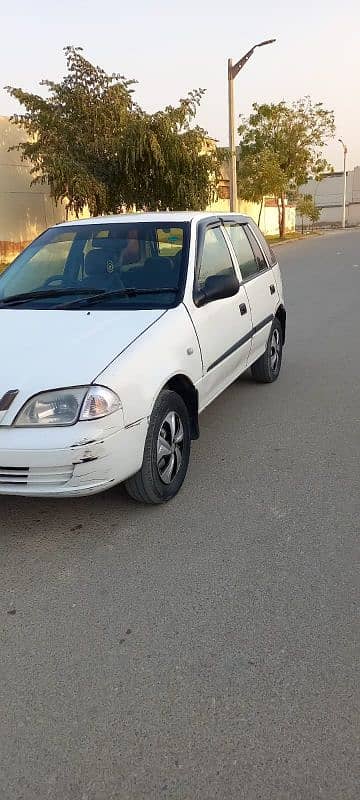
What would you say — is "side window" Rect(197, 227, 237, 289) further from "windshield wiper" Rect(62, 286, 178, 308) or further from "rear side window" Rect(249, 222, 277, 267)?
"rear side window" Rect(249, 222, 277, 267)

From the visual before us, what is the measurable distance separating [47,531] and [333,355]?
498cm

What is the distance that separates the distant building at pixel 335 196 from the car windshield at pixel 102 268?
78274 millimetres

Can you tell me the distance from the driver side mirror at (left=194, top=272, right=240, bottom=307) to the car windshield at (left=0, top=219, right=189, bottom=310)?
148mm

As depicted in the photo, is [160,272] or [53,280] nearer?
[160,272]

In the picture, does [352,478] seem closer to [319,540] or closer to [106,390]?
[319,540]

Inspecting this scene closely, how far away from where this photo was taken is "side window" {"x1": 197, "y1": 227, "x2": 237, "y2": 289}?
4.40 m

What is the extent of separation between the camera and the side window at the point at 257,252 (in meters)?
5.83

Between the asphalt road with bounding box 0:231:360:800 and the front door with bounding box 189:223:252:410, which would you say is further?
the front door with bounding box 189:223:252:410

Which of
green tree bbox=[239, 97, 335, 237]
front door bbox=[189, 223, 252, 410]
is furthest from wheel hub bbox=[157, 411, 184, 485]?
green tree bbox=[239, 97, 335, 237]

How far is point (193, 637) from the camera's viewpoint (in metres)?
2.63

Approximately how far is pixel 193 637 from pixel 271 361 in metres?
4.03

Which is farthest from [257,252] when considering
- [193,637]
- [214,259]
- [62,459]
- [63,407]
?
[193,637]

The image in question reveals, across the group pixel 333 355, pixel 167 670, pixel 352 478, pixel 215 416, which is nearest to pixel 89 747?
pixel 167 670

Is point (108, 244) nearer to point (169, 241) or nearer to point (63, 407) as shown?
point (169, 241)
